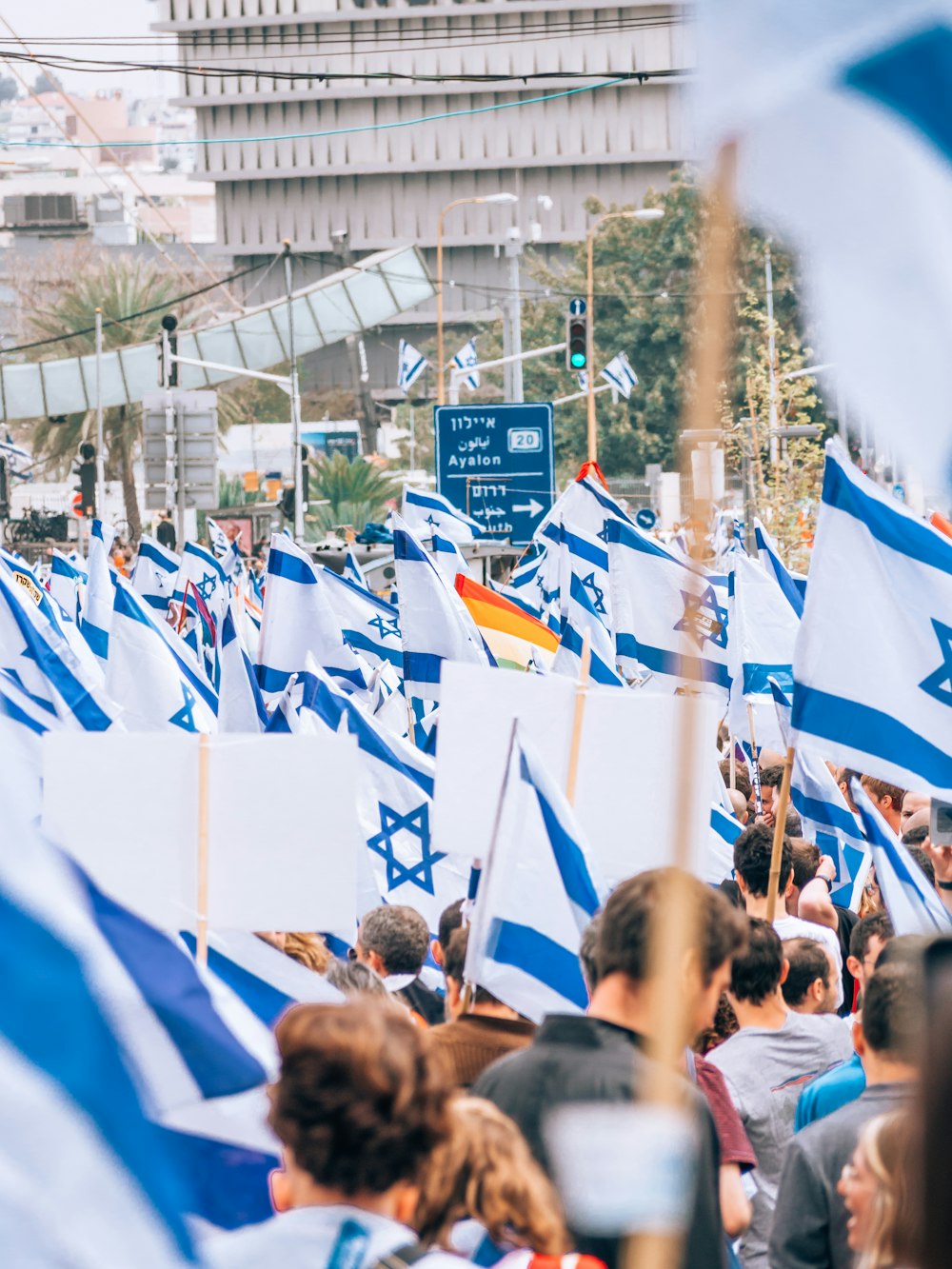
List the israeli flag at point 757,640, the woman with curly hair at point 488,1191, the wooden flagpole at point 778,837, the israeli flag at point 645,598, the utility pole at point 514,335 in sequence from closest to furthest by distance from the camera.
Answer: the woman with curly hair at point 488,1191
the wooden flagpole at point 778,837
the israeli flag at point 757,640
the israeli flag at point 645,598
the utility pole at point 514,335

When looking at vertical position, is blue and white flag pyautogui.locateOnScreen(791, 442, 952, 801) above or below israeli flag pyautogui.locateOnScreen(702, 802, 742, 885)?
above

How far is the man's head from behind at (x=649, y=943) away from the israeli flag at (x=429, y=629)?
611cm

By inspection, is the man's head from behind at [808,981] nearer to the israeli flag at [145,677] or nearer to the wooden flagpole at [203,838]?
the wooden flagpole at [203,838]

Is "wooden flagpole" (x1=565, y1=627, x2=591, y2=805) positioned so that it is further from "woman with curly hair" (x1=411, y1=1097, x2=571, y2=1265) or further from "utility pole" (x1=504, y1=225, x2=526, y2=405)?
"utility pole" (x1=504, y1=225, x2=526, y2=405)

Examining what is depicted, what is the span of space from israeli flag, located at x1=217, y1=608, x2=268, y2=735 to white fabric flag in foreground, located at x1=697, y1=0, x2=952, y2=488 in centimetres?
633

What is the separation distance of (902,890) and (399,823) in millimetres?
2232

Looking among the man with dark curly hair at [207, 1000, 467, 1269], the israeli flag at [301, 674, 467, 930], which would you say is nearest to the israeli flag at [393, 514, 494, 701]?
the israeli flag at [301, 674, 467, 930]

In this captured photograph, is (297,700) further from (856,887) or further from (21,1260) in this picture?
(21,1260)

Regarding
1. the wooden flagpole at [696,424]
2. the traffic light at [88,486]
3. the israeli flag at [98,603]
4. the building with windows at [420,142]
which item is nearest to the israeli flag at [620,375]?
the traffic light at [88,486]

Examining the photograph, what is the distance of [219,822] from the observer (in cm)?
443

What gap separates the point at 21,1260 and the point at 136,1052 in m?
0.58

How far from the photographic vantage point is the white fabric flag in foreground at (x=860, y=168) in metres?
1.78

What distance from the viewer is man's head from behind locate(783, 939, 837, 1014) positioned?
5059 mm

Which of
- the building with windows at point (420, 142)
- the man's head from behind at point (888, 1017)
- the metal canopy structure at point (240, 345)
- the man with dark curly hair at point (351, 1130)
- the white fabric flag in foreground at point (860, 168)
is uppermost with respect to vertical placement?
the building with windows at point (420, 142)
